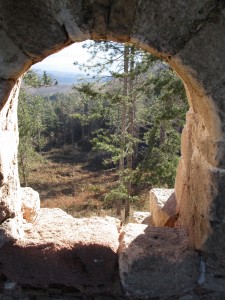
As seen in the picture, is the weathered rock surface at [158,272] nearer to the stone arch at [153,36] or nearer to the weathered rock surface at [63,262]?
the weathered rock surface at [63,262]

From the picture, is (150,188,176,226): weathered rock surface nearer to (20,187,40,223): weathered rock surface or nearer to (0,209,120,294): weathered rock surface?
(0,209,120,294): weathered rock surface

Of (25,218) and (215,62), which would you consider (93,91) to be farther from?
(215,62)

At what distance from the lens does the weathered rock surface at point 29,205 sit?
2688 mm

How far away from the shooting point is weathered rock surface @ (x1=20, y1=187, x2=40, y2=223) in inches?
106

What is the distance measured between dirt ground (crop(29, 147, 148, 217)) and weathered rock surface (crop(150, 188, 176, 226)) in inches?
449

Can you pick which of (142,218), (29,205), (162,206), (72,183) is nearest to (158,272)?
(162,206)

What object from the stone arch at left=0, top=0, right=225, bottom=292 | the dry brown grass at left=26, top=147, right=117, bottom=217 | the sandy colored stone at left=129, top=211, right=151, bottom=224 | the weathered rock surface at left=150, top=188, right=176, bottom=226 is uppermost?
the stone arch at left=0, top=0, right=225, bottom=292

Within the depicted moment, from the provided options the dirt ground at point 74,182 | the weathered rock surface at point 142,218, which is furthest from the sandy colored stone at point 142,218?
the dirt ground at point 74,182

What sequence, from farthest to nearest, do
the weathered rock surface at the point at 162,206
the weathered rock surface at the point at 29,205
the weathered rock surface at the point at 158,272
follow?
the weathered rock surface at the point at 162,206, the weathered rock surface at the point at 29,205, the weathered rock surface at the point at 158,272

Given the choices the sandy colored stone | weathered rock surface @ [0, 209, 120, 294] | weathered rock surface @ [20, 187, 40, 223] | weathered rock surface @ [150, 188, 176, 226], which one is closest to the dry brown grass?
the sandy colored stone

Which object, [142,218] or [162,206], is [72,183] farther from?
[162,206]

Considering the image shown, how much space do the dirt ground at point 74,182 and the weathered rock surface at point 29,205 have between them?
11.7 meters

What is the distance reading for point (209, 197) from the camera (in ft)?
6.23

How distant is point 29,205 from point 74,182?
2578cm
